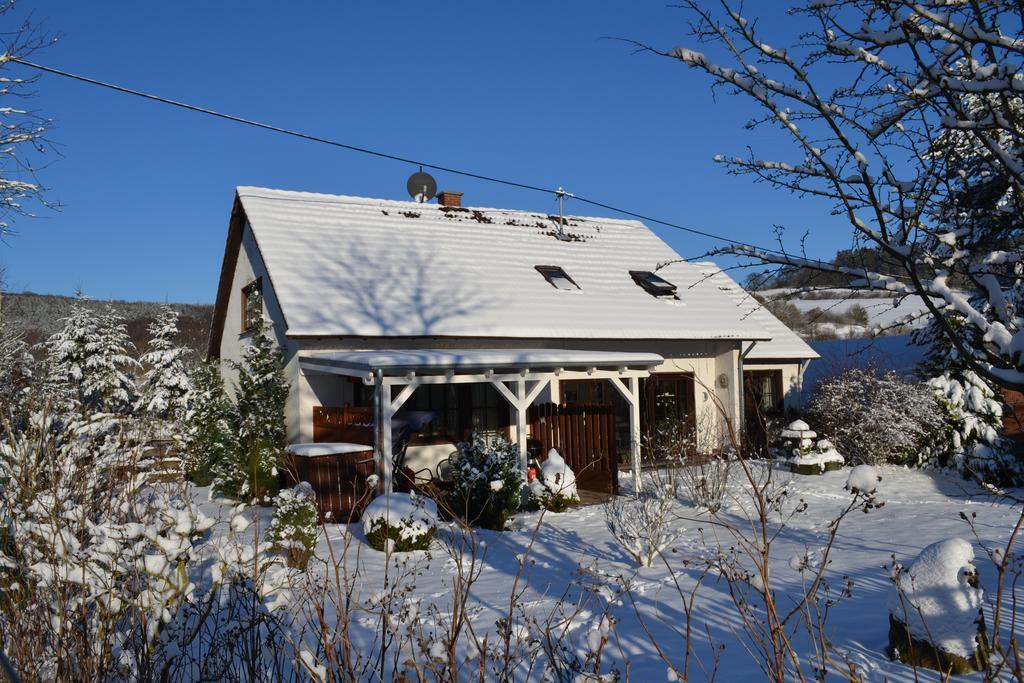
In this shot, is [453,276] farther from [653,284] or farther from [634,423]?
[653,284]

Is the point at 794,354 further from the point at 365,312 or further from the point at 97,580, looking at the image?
the point at 97,580

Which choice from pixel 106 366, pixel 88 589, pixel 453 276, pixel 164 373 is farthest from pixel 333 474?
pixel 106 366

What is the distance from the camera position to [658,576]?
728cm

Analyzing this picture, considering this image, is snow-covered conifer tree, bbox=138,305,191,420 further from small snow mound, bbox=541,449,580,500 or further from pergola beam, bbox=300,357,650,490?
small snow mound, bbox=541,449,580,500

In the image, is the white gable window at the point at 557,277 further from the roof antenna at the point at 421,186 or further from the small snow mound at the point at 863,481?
the small snow mound at the point at 863,481

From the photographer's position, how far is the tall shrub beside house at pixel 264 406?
11320 millimetres

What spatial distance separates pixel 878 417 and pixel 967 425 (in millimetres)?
1415

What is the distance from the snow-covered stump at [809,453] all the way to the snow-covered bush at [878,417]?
17.0 inches

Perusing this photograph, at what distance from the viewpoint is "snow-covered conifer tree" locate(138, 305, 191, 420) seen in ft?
81.0

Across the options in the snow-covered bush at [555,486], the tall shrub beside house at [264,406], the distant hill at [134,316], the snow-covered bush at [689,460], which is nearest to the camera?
the snow-covered bush at [689,460]

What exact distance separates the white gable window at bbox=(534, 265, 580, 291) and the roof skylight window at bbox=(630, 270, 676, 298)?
193 cm

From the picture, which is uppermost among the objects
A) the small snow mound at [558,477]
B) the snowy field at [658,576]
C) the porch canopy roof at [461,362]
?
the porch canopy roof at [461,362]

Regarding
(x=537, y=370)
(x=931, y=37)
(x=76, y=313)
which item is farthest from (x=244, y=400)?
(x=76, y=313)

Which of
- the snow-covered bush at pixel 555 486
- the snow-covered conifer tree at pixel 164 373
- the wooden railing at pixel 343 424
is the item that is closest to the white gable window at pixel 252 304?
the wooden railing at pixel 343 424
